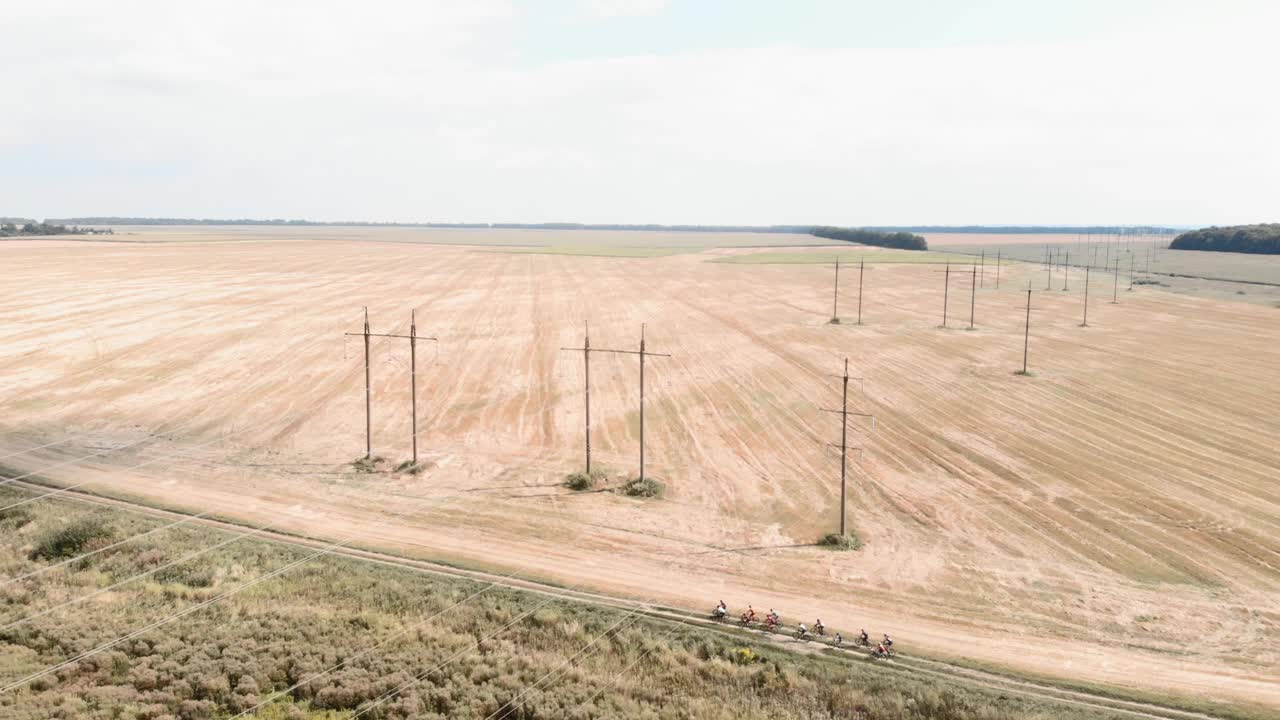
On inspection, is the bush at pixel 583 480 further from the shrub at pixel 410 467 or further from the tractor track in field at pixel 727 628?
the tractor track in field at pixel 727 628

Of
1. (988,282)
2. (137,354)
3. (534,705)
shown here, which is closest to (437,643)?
(534,705)

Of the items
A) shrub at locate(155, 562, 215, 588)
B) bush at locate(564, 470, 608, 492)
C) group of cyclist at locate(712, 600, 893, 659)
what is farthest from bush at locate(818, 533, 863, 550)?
shrub at locate(155, 562, 215, 588)

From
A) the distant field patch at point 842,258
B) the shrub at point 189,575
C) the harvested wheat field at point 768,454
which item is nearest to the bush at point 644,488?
the harvested wheat field at point 768,454

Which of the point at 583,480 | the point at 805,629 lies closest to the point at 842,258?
the point at 583,480

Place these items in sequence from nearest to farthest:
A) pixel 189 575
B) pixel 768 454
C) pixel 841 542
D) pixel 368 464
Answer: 1. pixel 189 575
2. pixel 841 542
3. pixel 368 464
4. pixel 768 454

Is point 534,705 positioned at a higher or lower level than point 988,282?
lower

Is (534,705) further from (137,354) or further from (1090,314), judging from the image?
(1090,314)

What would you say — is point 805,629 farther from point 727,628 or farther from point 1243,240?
point 1243,240

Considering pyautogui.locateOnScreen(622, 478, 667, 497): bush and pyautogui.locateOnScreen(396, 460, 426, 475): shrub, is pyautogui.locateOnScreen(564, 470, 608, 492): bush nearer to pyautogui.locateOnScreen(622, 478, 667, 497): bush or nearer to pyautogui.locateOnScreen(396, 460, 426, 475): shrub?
pyautogui.locateOnScreen(622, 478, 667, 497): bush

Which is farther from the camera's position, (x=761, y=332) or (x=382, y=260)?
(x=382, y=260)
